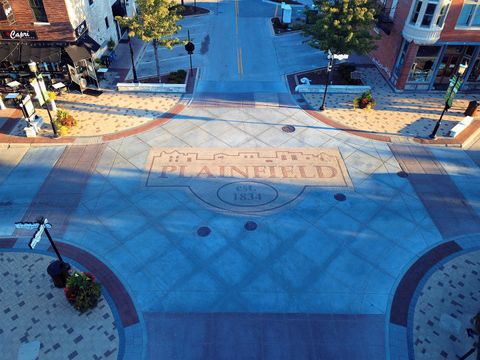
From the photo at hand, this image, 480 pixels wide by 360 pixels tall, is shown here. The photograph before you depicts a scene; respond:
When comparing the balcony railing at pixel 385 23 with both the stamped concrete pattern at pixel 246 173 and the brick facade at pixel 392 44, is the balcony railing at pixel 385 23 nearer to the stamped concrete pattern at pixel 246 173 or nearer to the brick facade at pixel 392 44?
the brick facade at pixel 392 44

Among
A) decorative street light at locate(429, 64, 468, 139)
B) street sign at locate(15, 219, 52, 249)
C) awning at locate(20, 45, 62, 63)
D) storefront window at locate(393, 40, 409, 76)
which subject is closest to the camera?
street sign at locate(15, 219, 52, 249)

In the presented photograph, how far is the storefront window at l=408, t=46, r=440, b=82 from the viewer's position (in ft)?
91.9

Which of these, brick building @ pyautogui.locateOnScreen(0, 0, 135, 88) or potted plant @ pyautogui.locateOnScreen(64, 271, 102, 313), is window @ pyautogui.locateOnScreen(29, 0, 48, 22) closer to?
brick building @ pyautogui.locateOnScreen(0, 0, 135, 88)

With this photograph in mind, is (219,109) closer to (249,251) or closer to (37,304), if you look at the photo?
(249,251)

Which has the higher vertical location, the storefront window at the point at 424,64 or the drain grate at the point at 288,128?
the storefront window at the point at 424,64

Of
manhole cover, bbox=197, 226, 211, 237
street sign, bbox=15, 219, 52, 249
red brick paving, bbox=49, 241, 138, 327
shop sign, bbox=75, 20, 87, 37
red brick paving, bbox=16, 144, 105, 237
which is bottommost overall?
red brick paving, bbox=49, 241, 138, 327

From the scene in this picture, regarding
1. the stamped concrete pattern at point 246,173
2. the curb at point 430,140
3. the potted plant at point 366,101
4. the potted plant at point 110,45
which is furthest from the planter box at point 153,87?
the potted plant at point 366,101

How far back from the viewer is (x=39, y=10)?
25.6 meters

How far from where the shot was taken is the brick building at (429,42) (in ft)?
84.6

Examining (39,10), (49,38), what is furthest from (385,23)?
(39,10)

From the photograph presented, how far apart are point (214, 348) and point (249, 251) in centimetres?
454

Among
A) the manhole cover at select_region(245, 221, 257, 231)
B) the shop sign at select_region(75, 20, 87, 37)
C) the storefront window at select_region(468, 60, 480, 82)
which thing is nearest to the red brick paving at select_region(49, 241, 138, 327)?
the manhole cover at select_region(245, 221, 257, 231)

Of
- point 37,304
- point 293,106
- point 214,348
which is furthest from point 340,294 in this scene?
point 293,106

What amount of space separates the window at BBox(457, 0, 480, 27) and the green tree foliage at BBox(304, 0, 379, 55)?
19.2 feet
